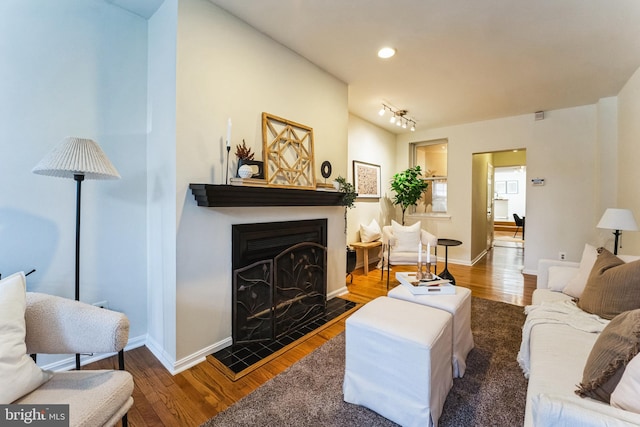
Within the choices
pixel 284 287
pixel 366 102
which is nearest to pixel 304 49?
pixel 366 102

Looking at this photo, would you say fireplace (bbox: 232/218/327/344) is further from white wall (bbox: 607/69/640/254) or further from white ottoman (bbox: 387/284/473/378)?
white wall (bbox: 607/69/640/254)

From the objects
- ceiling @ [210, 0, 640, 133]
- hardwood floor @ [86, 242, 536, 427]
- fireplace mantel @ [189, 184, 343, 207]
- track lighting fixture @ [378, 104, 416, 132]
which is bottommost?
hardwood floor @ [86, 242, 536, 427]

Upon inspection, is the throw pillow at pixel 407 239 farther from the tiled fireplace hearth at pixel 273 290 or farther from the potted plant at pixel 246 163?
the potted plant at pixel 246 163

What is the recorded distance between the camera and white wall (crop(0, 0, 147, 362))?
65.7 inches

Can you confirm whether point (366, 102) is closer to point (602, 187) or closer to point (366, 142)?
point (366, 142)

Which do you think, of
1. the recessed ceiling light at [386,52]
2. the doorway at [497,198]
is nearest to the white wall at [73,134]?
the recessed ceiling light at [386,52]

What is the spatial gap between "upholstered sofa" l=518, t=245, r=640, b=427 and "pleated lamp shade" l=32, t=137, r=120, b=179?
7.18ft

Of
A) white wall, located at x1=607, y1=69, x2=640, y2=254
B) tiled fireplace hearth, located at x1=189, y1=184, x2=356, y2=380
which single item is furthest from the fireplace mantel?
white wall, located at x1=607, y1=69, x2=640, y2=254

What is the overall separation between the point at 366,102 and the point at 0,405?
167 inches

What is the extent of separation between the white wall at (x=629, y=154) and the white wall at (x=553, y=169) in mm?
Answer: 413

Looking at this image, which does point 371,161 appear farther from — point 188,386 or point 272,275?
point 188,386

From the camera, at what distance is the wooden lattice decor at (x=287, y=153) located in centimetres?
238

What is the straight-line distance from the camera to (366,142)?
488cm

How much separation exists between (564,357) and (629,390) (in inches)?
25.0
